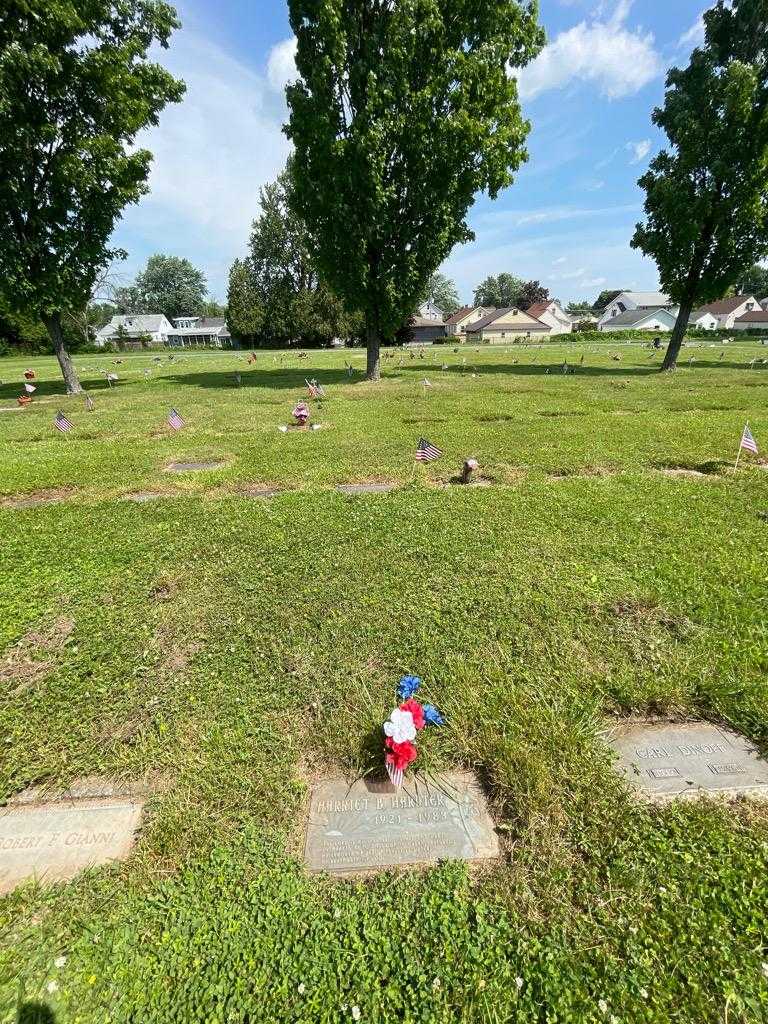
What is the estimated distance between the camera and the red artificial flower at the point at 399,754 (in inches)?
87.1

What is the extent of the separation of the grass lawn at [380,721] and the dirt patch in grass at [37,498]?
0.24 ft

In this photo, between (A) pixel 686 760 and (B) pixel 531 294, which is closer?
(A) pixel 686 760

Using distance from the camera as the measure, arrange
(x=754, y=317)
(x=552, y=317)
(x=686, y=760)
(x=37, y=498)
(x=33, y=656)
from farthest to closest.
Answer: (x=552, y=317)
(x=754, y=317)
(x=37, y=498)
(x=33, y=656)
(x=686, y=760)

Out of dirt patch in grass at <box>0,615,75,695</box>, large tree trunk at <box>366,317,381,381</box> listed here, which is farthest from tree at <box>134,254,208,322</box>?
dirt patch in grass at <box>0,615,75,695</box>

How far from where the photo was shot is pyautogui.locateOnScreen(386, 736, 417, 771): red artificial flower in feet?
7.26

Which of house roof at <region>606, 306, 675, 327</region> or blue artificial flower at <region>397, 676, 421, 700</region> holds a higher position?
house roof at <region>606, 306, 675, 327</region>

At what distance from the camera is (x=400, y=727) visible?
86.8 inches

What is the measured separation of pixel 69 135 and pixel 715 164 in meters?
21.5

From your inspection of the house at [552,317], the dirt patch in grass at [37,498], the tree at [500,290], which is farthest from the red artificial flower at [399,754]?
the tree at [500,290]

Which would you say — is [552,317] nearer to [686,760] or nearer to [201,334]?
[201,334]

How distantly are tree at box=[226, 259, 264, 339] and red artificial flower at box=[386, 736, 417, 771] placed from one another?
54.4 m

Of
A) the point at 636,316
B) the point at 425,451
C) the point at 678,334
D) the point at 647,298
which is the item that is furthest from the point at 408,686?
the point at 647,298

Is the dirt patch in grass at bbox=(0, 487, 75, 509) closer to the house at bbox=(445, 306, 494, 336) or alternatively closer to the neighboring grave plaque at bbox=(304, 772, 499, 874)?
the neighboring grave plaque at bbox=(304, 772, 499, 874)

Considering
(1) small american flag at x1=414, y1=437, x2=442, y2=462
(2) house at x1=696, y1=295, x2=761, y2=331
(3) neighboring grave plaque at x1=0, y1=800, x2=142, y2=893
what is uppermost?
(2) house at x1=696, y1=295, x2=761, y2=331
